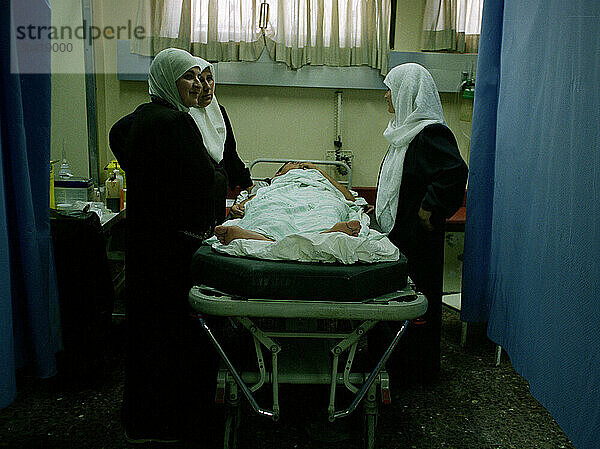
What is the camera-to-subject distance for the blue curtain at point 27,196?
1629 mm

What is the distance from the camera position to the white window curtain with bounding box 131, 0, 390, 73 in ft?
11.9

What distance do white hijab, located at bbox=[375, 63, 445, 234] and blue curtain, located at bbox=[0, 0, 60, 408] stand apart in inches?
58.7

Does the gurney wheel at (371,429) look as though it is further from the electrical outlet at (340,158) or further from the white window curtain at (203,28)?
the white window curtain at (203,28)

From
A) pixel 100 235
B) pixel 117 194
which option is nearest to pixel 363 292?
pixel 100 235

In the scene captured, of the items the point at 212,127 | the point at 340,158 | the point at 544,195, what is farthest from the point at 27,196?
the point at 340,158

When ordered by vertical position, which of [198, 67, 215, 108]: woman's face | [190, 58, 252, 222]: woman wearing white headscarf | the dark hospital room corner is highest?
[198, 67, 215, 108]: woman's face

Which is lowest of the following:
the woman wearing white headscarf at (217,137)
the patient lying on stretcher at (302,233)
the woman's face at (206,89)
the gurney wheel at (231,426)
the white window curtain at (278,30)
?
the gurney wheel at (231,426)

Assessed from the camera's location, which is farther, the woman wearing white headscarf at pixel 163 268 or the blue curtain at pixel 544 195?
the woman wearing white headscarf at pixel 163 268

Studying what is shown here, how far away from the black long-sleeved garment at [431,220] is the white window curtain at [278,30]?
5.14 ft

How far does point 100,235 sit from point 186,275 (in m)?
0.72

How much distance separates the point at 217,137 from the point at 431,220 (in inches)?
49.8

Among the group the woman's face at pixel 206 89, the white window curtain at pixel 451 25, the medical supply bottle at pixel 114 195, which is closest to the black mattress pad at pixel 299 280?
the woman's face at pixel 206 89

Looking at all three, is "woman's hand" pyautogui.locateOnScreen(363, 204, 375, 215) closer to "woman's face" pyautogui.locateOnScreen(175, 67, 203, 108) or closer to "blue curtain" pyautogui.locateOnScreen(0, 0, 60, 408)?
"woman's face" pyautogui.locateOnScreen(175, 67, 203, 108)

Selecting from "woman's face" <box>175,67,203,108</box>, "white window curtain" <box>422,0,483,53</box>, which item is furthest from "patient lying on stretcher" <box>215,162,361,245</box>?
"white window curtain" <box>422,0,483,53</box>
